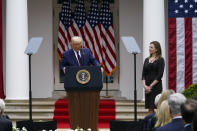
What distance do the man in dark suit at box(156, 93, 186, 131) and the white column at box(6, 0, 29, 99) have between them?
1013 cm

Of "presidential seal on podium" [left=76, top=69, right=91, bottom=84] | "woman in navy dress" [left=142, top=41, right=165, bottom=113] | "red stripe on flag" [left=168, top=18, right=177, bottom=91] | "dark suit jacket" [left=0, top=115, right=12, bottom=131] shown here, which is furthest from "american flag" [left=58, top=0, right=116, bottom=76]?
"dark suit jacket" [left=0, top=115, right=12, bottom=131]

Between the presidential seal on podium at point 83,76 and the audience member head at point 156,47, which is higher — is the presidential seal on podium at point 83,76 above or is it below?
below

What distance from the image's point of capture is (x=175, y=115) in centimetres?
593

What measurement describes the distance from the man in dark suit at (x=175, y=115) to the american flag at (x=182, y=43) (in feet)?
32.4

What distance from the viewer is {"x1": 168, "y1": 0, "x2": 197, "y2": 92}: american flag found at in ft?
51.4

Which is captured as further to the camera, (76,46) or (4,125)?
(76,46)

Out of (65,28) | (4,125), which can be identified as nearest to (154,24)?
(65,28)

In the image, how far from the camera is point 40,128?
34.6 feet

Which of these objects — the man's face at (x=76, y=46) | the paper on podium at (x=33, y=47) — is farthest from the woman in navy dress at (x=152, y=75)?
the paper on podium at (x=33, y=47)

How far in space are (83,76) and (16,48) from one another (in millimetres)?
5044

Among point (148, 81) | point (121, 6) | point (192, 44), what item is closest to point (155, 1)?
point (192, 44)

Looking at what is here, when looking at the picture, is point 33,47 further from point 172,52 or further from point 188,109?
point 188,109

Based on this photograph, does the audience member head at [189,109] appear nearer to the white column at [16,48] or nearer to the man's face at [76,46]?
the man's face at [76,46]

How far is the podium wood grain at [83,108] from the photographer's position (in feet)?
36.8
